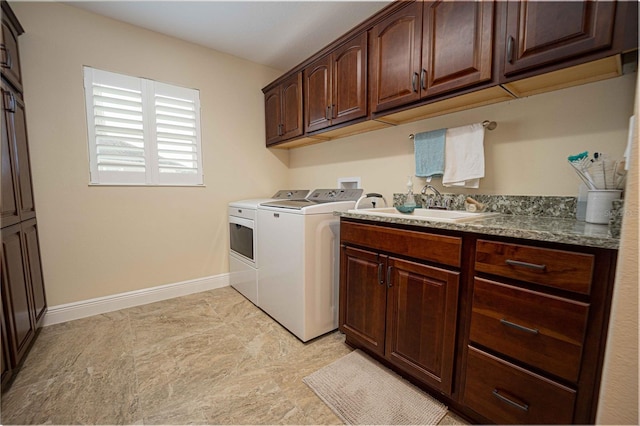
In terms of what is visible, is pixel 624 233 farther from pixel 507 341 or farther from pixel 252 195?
pixel 252 195

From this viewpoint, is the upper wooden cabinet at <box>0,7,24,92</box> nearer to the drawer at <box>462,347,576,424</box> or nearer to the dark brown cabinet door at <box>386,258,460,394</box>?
the dark brown cabinet door at <box>386,258,460,394</box>

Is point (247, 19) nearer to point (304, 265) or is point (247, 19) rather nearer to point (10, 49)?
point (10, 49)

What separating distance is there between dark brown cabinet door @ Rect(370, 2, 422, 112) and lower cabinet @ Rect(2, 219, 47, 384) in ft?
7.56

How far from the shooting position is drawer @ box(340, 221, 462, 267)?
1.15 metres

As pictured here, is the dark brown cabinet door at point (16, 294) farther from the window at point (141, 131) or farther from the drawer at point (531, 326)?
the drawer at point (531, 326)

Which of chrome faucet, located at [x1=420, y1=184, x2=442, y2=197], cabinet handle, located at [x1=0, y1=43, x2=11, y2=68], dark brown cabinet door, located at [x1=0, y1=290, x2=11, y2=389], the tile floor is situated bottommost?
the tile floor

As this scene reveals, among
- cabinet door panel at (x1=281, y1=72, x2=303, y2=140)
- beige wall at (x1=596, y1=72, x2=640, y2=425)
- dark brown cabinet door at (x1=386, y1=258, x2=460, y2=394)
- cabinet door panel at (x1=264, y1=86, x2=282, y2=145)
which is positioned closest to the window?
cabinet door panel at (x1=264, y1=86, x2=282, y2=145)

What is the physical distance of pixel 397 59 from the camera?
62.8 inches

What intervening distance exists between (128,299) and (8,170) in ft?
4.39

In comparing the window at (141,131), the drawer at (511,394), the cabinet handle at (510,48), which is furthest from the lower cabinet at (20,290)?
the cabinet handle at (510,48)

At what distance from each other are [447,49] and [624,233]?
1.17 metres

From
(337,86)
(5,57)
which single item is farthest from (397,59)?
(5,57)

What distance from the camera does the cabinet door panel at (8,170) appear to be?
1440 mm

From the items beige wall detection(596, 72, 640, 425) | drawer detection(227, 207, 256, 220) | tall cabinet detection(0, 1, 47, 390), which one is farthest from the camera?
drawer detection(227, 207, 256, 220)
